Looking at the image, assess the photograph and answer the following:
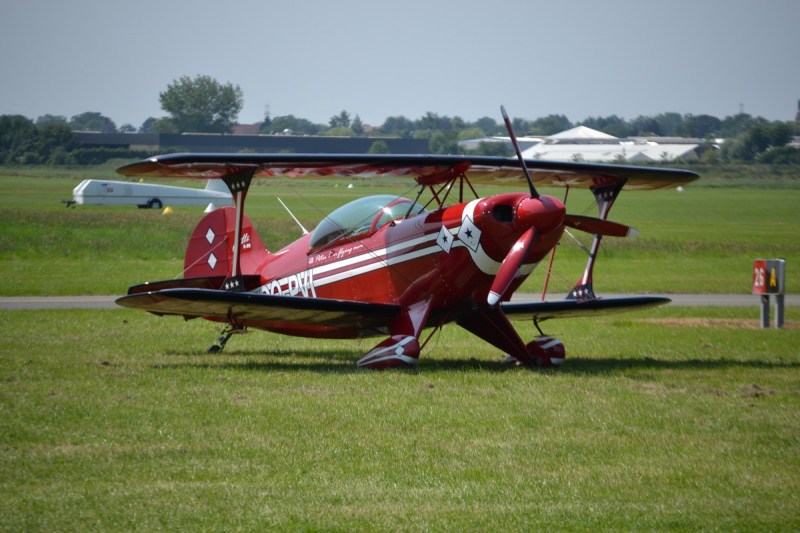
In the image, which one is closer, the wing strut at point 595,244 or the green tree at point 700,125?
the wing strut at point 595,244

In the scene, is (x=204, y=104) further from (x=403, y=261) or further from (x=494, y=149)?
(x=403, y=261)

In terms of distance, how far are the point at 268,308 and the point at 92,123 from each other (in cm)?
16009

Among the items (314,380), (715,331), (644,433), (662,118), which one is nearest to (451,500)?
(644,433)

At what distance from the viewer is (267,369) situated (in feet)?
45.1

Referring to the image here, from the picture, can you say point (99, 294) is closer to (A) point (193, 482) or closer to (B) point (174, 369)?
(B) point (174, 369)

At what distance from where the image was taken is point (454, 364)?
14.4 m

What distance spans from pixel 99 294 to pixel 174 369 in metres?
13.8

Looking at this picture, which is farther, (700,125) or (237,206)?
(700,125)

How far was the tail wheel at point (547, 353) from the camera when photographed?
14180 millimetres

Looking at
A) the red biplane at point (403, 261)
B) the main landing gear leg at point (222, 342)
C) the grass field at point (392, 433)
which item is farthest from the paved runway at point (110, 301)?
the red biplane at point (403, 261)

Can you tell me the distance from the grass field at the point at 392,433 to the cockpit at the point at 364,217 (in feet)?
5.89

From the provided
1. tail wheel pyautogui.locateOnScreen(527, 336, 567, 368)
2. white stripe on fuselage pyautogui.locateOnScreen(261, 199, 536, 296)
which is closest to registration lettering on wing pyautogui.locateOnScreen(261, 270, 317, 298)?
white stripe on fuselage pyautogui.locateOnScreen(261, 199, 536, 296)

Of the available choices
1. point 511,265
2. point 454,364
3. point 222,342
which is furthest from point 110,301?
point 511,265

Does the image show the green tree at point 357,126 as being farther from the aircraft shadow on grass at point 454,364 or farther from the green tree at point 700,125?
the aircraft shadow on grass at point 454,364
